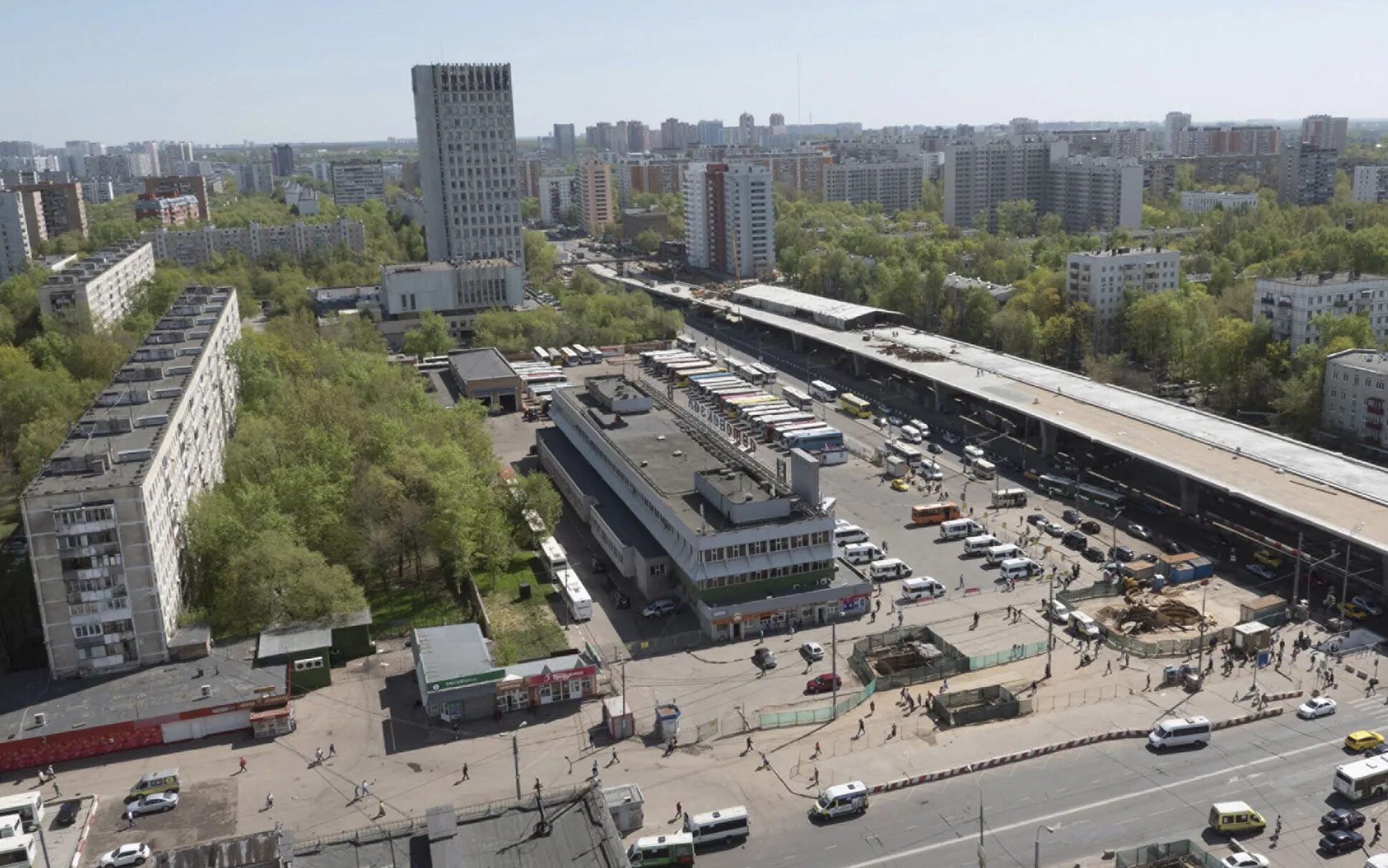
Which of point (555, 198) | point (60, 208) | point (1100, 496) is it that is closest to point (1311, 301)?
point (1100, 496)

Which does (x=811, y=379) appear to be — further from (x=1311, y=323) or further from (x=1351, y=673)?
(x=1351, y=673)

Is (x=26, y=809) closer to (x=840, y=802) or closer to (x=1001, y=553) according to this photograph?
(x=840, y=802)

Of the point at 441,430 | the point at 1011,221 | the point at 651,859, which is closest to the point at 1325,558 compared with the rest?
the point at 651,859

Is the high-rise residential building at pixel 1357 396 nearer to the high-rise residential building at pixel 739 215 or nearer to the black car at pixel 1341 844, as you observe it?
the black car at pixel 1341 844

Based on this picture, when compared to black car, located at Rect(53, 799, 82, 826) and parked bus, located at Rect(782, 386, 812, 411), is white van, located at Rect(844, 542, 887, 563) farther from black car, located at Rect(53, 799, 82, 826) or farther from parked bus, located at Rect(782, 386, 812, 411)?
black car, located at Rect(53, 799, 82, 826)

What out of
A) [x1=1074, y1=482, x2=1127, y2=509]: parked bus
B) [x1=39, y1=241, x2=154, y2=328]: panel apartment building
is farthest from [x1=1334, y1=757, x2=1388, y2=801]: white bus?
[x1=39, y1=241, x2=154, y2=328]: panel apartment building

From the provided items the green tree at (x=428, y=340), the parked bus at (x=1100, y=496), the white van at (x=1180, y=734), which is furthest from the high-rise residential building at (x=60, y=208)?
the white van at (x=1180, y=734)
